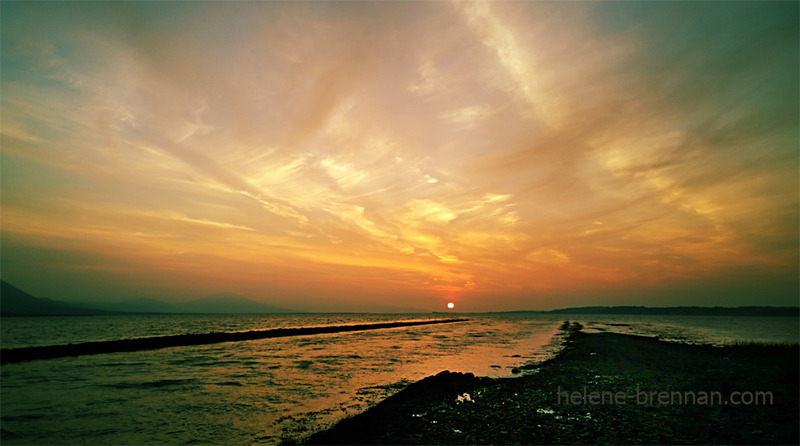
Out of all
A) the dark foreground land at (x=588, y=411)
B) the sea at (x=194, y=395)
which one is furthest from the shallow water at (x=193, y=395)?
the dark foreground land at (x=588, y=411)

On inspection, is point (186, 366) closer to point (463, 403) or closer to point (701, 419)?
point (463, 403)

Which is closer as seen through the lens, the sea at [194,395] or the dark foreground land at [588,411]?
the dark foreground land at [588,411]

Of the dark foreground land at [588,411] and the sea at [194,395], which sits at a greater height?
the dark foreground land at [588,411]

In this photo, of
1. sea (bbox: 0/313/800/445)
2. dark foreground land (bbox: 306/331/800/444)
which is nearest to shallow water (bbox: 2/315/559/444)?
sea (bbox: 0/313/800/445)

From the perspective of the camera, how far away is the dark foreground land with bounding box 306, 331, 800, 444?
35.8ft

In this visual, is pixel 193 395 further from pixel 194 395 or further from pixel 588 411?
pixel 588 411

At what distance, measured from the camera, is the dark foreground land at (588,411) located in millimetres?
10922

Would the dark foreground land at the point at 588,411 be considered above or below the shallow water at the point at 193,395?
above

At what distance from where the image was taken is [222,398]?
1805 cm

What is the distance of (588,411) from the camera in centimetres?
1368

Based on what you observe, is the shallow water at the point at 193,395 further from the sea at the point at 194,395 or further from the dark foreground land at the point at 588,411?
the dark foreground land at the point at 588,411

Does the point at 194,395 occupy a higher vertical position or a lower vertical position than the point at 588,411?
lower

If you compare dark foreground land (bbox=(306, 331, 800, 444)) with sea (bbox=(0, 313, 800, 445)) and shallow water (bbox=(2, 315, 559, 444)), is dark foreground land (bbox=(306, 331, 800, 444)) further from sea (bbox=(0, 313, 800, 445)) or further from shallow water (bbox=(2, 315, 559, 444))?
shallow water (bbox=(2, 315, 559, 444))

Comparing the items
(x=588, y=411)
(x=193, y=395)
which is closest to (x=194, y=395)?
(x=193, y=395)
